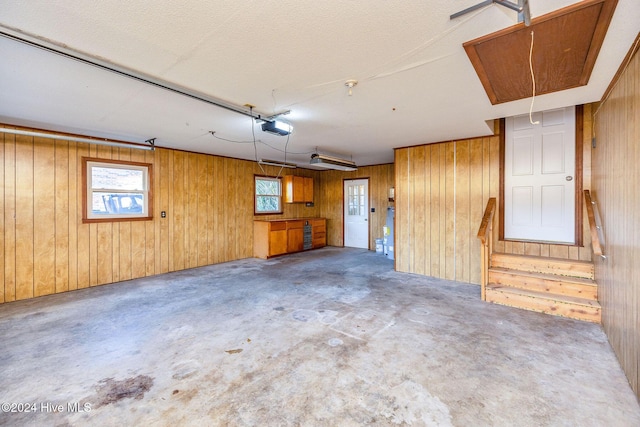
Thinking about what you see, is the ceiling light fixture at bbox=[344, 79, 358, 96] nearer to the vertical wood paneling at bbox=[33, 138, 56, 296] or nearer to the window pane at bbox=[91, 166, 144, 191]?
the window pane at bbox=[91, 166, 144, 191]

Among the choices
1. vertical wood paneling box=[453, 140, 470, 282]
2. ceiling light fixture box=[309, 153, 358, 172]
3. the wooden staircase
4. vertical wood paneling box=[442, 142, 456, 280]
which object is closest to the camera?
the wooden staircase

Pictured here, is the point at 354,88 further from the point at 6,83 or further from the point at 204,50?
the point at 6,83

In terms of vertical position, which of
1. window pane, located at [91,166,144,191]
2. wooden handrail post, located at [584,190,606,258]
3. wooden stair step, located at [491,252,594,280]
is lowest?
wooden stair step, located at [491,252,594,280]

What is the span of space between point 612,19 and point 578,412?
2.50 m

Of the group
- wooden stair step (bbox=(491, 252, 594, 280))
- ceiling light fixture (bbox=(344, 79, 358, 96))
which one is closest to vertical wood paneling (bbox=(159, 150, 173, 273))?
ceiling light fixture (bbox=(344, 79, 358, 96))

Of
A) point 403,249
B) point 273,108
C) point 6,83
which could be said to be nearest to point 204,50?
point 273,108

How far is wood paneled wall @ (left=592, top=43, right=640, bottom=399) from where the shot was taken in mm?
1977

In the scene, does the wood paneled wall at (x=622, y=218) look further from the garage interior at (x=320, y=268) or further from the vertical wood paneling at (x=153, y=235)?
the vertical wood paneling at (x=153, y=235)

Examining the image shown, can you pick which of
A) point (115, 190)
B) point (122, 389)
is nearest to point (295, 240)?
point (115, 190)

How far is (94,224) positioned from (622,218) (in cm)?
668

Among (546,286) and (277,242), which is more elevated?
(277,242)

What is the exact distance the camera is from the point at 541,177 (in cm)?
418

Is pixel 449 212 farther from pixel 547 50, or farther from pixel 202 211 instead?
pixel 202 211

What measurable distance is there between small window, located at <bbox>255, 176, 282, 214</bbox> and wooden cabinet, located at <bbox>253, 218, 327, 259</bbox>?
542 mm
